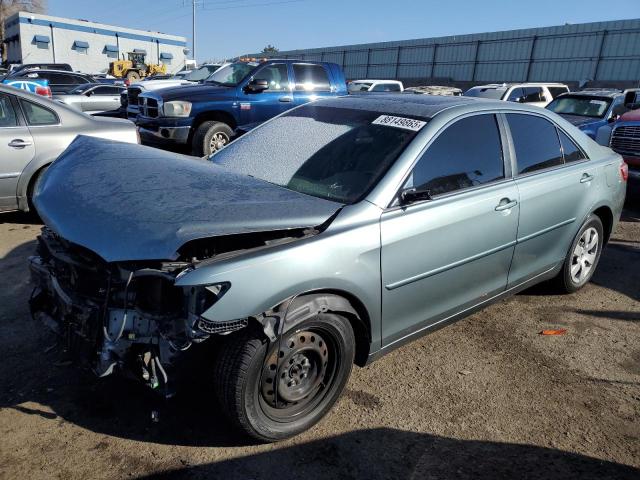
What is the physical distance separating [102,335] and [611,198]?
439 cm

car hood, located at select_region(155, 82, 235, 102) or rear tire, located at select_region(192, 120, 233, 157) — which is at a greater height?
car hood, located at select_region(155, 82, 235, 102)

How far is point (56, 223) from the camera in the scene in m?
2.66

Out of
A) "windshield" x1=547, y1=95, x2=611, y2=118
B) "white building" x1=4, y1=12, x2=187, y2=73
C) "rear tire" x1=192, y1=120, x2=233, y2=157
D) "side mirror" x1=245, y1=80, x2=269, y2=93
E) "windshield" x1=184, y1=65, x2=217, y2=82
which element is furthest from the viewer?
"white building" x1=4, y1=12, x2=187, y2=73

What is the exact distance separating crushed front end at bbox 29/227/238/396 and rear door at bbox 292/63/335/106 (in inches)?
322

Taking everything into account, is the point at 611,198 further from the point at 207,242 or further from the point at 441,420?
the point at 207,242

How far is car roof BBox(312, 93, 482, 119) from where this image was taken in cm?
339

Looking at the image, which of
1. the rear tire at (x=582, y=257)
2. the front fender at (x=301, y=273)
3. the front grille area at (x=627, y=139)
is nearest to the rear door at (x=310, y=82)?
the front grille area at (x=627, y=139)

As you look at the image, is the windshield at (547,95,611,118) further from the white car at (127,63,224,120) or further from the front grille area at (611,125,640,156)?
the white car at (127,63,224,120)

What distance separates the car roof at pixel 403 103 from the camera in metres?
3.39

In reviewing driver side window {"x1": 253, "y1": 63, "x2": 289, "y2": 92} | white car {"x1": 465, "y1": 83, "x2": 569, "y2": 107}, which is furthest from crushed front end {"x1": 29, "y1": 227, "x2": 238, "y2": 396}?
white car {"x1": 465, "y1": 83, "x2": 569, "y2": 107}

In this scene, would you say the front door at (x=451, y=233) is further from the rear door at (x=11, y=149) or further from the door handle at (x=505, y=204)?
the rear door at (x=11, y=149)

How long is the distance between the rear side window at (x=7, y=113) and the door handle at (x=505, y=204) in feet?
17.2

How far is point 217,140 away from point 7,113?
13.0 ft

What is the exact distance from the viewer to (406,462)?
260 centimetres
